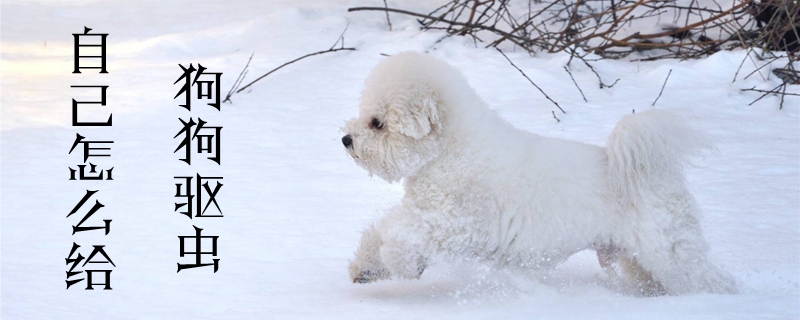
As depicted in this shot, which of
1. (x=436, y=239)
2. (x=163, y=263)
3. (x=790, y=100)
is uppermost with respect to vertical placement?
(x=790, y=100)

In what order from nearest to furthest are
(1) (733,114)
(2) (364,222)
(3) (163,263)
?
(3) (163,263) < (2) (364,222) < (1) (733,114)

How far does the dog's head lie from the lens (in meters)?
3.57

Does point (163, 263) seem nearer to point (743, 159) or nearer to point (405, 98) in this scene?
point (405, 98)

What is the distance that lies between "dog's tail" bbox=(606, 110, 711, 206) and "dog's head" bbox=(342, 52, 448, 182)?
0.74m

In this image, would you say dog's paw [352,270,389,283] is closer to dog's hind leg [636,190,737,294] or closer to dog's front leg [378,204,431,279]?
dog's front leg [378,204,431,279]

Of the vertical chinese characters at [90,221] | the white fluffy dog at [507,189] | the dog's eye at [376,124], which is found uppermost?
the dog's eye at [376,124]

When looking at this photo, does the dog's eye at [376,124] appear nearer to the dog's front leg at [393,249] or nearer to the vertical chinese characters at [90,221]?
the dog's front leg at [393,249]

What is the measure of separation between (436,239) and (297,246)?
112 centimetres

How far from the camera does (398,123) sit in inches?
141

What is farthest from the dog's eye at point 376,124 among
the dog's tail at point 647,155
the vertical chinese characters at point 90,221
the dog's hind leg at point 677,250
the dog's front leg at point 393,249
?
the vertical chinese characters at point 90,221

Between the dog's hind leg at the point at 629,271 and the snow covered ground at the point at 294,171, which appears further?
the dog's hind leg at the point at 629,271

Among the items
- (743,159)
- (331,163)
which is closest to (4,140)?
(331,163)

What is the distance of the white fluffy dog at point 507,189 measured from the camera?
354cm

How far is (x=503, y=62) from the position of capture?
7.69m
